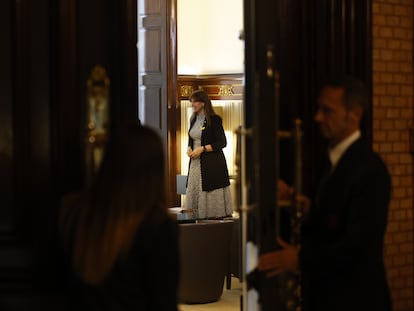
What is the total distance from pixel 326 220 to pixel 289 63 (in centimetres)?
96

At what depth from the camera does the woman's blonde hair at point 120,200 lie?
2594 millimetres

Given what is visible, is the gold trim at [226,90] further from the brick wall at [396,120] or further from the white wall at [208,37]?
the brick wall at [396,120]

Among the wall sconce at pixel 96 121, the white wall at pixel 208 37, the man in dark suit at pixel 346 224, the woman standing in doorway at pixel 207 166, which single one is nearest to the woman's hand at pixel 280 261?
the man in dark suit at pixel 346 224

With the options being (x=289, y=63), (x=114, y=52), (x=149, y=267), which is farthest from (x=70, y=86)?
(x=289, y=63)

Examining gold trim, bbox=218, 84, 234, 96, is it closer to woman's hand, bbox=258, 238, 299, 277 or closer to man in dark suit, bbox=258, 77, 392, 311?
man in dark suit, bbox=258, 77, 392, 311

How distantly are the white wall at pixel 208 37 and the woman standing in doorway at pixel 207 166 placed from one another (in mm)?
2429

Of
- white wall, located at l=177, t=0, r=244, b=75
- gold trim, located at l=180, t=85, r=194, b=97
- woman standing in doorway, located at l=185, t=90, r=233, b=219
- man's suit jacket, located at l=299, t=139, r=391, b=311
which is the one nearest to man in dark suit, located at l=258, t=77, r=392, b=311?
man's suit jacket, located at l=299, t=139, r=391, b=311

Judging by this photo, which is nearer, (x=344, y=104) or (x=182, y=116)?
(x=344, y=104)

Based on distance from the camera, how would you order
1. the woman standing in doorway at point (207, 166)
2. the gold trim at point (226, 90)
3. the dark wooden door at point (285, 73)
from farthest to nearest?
the gold trim at point (226, 90)
the woman standing in doorway at point (207, 166)
the dark wooden door at point (285, 73)

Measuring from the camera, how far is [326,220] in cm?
346

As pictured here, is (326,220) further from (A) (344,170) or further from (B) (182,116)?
(B) (182,116)

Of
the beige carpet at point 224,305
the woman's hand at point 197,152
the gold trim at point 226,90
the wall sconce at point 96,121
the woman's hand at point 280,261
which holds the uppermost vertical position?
the gold trim at point 226,90

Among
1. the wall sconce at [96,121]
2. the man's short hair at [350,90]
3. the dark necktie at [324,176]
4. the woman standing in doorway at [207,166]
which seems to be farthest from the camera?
the woman standing in doorway at [207,166]

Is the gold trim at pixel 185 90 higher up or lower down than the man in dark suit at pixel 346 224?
higher up
